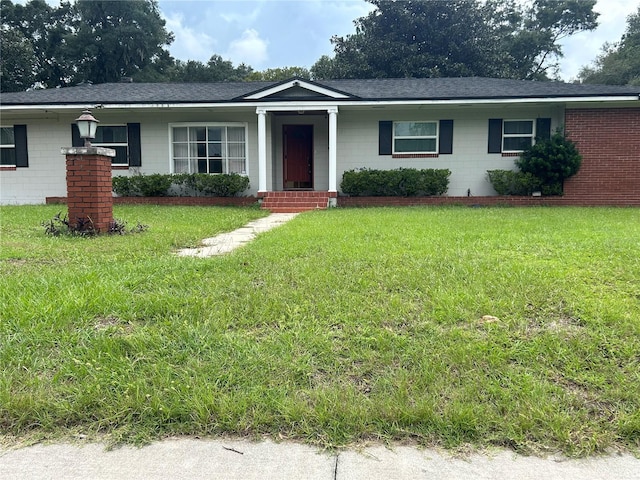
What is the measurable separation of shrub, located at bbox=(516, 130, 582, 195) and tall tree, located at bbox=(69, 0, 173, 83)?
2950 cm

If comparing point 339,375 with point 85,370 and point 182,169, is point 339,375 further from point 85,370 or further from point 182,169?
point 182,169

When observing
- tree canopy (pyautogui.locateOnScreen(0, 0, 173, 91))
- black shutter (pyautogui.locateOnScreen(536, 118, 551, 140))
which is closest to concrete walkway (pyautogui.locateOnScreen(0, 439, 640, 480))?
black shutter (pyautogui.locateOnScreen(536, 118, 551, 140))

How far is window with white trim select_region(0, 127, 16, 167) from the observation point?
47.8ft

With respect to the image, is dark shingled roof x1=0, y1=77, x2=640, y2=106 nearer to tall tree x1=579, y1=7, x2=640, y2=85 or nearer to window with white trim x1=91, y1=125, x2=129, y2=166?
window with white trim x1=91, y1=125, x2=129, y2=166

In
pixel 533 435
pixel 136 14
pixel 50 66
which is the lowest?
pixel 533 435

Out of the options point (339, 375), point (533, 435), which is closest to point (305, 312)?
point (339, 375)

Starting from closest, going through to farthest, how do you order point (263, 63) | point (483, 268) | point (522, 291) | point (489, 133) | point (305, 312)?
point (305, 312), point (522, 291), point (483, 268), point (489, 133), point (263, 63)

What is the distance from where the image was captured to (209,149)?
14430 millimetres

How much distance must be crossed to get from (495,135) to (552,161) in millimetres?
1841

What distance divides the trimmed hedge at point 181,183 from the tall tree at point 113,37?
2298 centimetres

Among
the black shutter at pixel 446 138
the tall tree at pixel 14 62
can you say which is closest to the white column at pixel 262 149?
the black shutter at pixel 446 138

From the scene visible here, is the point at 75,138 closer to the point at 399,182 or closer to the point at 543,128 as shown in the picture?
the point at 399,182

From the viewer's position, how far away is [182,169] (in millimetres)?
14555

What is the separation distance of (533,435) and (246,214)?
9250 millimetres
